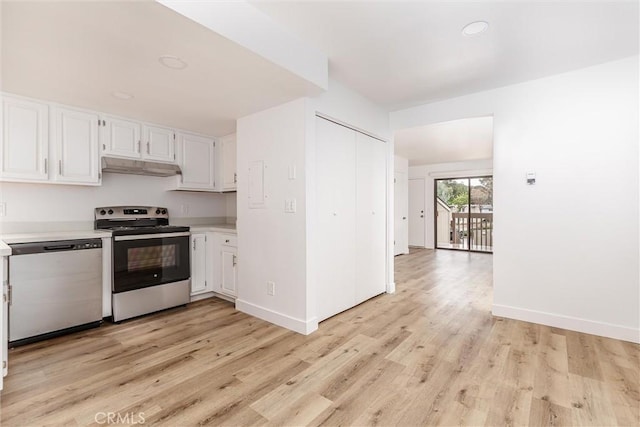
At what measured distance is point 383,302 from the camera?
3.52m

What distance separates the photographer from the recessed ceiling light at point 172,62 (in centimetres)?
195

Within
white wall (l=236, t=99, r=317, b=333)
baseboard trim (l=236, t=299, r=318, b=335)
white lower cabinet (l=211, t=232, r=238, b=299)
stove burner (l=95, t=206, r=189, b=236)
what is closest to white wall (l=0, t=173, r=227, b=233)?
stove burner (l=95, t=206, r=189, b=236)

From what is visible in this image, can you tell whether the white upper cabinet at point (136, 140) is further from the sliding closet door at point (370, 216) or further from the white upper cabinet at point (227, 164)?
the sliding closet door at point (370, 216)

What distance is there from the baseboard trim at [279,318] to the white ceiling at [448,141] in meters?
2.80

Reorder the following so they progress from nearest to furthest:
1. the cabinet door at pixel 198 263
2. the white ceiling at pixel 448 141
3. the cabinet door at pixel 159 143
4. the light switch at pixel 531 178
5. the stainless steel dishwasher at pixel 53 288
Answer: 1. the stainless steel dishwasher at pixel 53 288
2. the light switch at pixel 531 178
3. the cabinet door at pixel 159 143
4. the cabinet door at pixel 198 263
5. the white ceiling at pixel 448 141

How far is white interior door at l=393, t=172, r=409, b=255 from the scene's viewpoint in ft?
23.8

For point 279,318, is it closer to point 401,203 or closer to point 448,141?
point 448,141

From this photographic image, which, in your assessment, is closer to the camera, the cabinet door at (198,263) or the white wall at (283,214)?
the white wall at (283,214)

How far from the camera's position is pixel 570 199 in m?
→ 2.72

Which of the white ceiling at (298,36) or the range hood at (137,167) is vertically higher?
the white ceiling at (298,36)

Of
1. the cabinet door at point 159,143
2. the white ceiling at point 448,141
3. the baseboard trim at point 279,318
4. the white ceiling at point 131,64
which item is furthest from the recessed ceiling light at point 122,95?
the white ceiling at point 448,141

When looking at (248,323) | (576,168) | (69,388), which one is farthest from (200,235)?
(576,168)

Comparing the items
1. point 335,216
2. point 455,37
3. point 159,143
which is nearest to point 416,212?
point 335,216

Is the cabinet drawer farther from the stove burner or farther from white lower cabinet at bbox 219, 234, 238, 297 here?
the stove burner
